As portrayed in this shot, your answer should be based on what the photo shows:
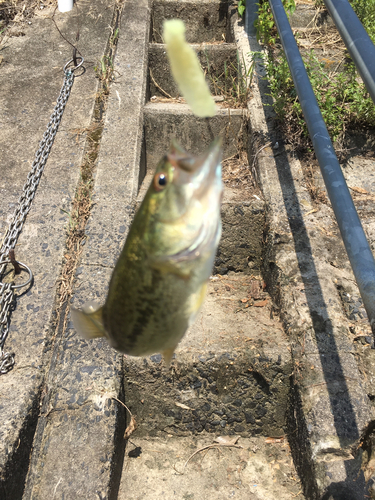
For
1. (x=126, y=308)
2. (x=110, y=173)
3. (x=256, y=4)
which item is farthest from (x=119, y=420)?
(x=256, y=4)

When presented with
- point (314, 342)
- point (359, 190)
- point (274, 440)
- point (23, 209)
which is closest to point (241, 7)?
point (359, 190)

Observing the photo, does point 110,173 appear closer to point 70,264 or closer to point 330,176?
point 70,264

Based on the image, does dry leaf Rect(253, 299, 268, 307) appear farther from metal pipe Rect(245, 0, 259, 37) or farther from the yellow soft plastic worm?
metal pipe Rect(245, 0, 259, 37)

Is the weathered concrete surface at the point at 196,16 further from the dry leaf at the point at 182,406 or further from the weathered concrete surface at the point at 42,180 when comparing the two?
the dry leaf at the point at 182,406

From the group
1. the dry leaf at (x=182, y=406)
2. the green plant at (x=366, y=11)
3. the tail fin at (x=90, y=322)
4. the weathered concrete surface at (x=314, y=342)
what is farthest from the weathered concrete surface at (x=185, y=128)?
the tail fin at (x=90, y=322)

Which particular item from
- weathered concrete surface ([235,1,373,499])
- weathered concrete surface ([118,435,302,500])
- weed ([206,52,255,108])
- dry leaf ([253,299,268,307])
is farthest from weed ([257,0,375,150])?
weathered concrete surface ([118,435,302,500])

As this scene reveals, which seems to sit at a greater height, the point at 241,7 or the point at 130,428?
the point at 241,7

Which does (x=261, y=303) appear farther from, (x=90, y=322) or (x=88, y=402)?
(x=90, y=322)
